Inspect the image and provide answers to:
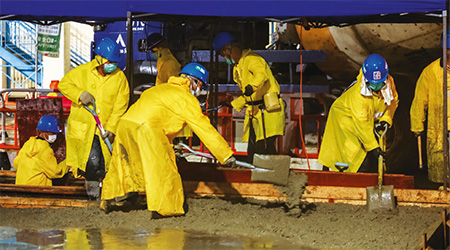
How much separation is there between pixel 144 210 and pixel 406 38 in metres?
4.62

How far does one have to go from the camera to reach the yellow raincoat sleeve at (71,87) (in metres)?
7.82

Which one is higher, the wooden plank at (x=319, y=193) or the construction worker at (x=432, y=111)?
the construction worker at (x=432, y=111)

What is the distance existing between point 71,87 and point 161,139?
162 cm

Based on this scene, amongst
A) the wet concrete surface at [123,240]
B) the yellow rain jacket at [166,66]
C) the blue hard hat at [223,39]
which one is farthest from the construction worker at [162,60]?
the wet concrete surface at [123,240]

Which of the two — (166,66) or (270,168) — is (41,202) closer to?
(270,168)

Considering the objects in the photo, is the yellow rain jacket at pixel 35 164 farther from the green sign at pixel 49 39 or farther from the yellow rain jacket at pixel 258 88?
the green sign at pixel 49 39

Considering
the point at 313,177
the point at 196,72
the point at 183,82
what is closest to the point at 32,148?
the point at 183,82

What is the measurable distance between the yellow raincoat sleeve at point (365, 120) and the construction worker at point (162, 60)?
2925 mm

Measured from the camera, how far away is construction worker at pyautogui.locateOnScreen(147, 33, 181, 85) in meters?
9.77

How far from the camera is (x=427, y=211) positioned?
→ 7.23m

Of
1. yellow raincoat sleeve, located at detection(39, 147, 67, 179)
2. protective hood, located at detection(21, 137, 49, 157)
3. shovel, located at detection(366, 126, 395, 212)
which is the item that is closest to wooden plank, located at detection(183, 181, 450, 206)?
shovel, located at detection(366, 126, 395, 212)

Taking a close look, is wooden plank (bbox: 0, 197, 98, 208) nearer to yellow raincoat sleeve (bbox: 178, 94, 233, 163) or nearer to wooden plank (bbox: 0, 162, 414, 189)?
wooden plank (bbox: 0, 162, 414, 189)

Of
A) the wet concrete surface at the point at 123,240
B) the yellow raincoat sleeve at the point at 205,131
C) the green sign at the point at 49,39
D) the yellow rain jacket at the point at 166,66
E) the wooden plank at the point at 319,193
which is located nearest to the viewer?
the wet concrete surface at the point at 123,240

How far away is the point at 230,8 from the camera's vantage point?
24.5 feet
